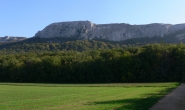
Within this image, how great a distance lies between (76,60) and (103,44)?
55.3m

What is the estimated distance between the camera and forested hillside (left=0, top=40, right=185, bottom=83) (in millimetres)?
Answer: 84000

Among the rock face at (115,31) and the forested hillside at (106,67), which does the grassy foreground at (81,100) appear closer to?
the forested hillside at (106,67)

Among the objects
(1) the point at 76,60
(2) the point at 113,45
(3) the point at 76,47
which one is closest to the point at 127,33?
(2) the point at 113,45

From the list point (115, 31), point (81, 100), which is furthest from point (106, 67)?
point (115, 31)

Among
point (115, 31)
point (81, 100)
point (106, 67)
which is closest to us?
point (81, 100)

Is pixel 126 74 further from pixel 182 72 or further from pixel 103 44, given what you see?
pixel 103 44

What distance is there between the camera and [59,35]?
19250 centimetres

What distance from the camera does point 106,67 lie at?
→ 89625mm

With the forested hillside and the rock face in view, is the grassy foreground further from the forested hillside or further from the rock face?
the rock face

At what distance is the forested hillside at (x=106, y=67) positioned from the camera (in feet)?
276

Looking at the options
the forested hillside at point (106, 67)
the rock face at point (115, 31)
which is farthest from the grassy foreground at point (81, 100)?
the rock face at point (115, 31)

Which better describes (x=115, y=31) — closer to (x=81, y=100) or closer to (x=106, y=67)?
(x=106, y=67)

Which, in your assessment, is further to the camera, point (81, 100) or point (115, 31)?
point (115, 31)

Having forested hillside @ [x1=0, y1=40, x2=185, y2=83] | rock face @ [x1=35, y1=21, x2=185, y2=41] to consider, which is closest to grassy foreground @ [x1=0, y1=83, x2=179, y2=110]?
forested hillside @ [x1=0, y1=40, x2=185, y2=83]
